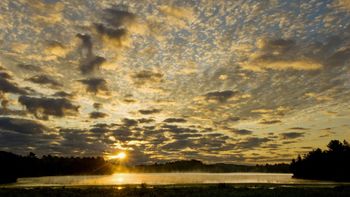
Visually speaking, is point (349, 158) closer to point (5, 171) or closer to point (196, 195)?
point (196, 195)

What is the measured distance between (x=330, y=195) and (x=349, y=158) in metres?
136

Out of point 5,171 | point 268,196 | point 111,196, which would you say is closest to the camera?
point 268,196

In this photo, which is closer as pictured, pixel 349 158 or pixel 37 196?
pixel 37 196

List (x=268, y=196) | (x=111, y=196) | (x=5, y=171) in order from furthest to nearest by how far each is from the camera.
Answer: (x=5, y=171)
(x=111, y=196)
(x=268, y=196)

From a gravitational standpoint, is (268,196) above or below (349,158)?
below

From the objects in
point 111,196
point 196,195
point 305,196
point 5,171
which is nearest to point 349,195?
point 305,196

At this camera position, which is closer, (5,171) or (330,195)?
(330,195)

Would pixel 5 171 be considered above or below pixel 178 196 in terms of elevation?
above

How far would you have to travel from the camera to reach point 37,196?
75375 millimetres

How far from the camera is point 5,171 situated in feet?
606

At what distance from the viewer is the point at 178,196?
2867 inches

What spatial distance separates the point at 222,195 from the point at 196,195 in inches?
198

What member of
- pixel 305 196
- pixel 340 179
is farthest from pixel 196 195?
pixel 340 179

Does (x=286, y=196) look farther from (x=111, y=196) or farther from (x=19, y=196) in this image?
(x=19, y=196)
